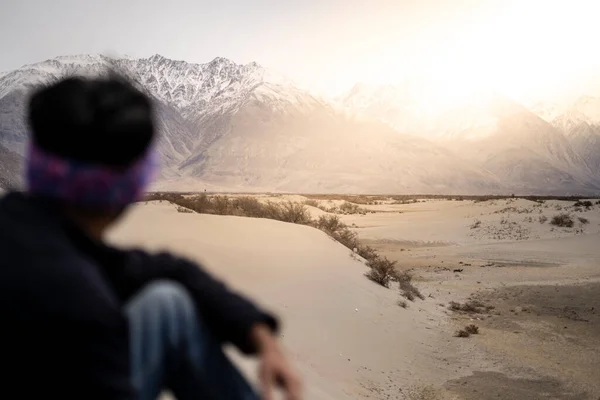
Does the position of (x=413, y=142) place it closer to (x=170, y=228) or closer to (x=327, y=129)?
(x=327, y=129)

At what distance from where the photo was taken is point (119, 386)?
1.26 meters

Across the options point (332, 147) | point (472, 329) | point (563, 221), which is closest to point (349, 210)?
point (563, 221)

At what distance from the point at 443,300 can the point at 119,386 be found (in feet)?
36.7

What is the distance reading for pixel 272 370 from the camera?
169 cm

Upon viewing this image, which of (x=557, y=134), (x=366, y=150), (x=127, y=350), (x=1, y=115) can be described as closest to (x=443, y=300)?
(x=127, y=350)

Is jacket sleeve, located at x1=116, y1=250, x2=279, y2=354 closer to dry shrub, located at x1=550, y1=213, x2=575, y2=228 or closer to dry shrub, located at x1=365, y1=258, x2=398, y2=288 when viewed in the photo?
dry shrub, located at x1=365, y1=258, x2=398, y2=288

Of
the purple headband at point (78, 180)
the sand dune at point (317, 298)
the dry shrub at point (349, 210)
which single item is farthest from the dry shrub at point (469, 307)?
the dry shrub at point (349, 210)

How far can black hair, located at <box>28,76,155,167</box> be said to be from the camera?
1.40 metres

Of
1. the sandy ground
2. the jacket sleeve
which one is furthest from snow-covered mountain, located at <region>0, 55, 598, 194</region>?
the jacket sleeve

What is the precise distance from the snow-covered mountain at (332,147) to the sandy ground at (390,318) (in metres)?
99.9

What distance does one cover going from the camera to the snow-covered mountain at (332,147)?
120 meters

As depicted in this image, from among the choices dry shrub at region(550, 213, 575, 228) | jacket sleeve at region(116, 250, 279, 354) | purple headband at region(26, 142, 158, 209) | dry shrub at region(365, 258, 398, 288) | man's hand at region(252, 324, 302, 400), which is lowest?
dry shrub at region(550, 213, 575, 228)

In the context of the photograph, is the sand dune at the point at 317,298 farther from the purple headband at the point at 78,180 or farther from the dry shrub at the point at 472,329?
the purple headband at the point at 78,180

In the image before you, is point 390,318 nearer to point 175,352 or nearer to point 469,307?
point 469,307
